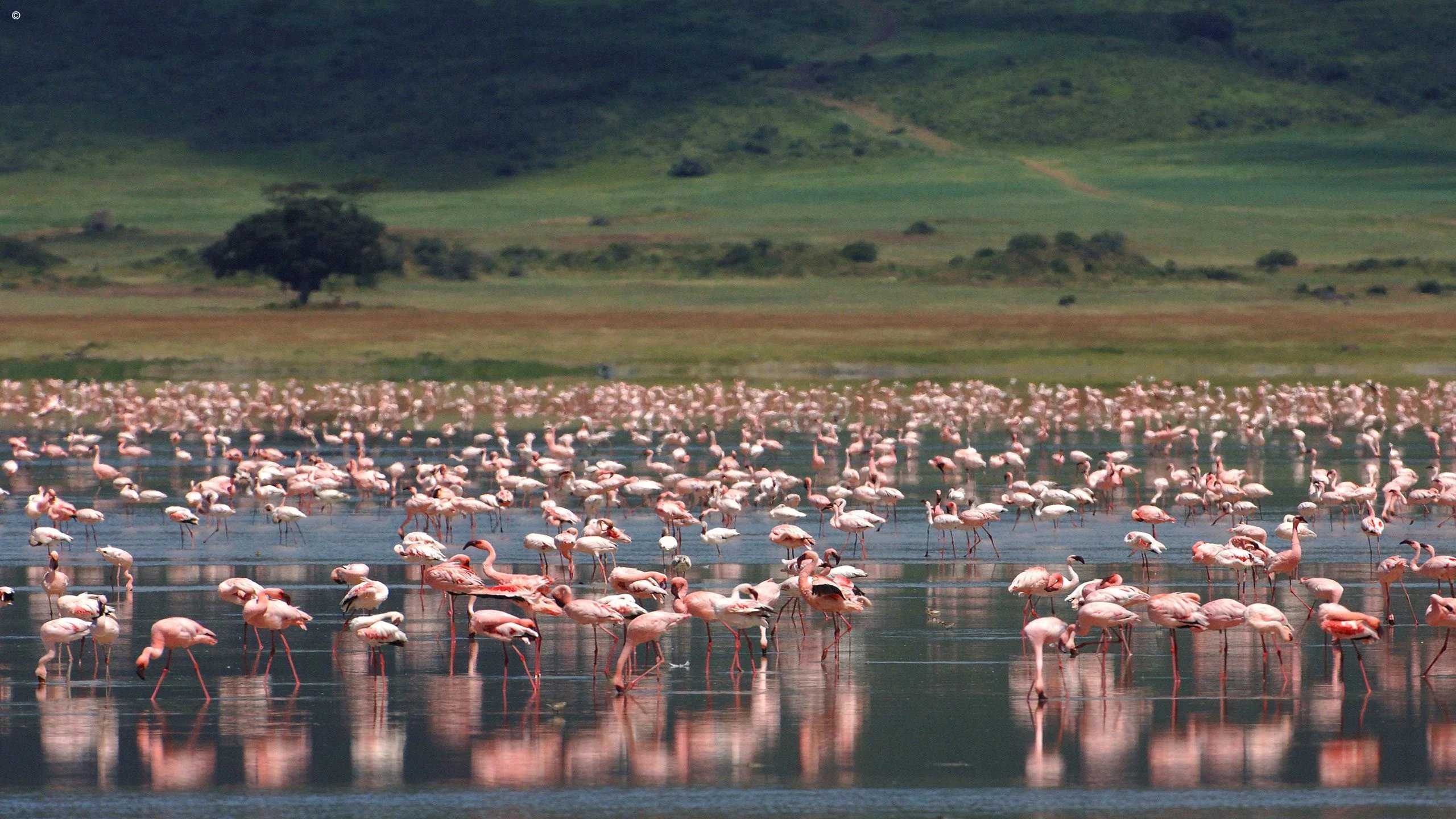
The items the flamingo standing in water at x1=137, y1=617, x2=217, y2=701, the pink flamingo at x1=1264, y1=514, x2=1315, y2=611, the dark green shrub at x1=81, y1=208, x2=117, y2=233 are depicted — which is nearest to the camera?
the flamingo standing in water at x1=137, y1=617, x2=217, y2=701

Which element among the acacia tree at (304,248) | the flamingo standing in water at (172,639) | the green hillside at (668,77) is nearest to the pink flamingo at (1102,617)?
the flamingo standing in water at (172,639)

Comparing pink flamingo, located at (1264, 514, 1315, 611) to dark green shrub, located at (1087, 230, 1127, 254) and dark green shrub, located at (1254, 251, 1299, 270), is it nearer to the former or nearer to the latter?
dark green shrub, located at (1254, 251, 1299, 270)

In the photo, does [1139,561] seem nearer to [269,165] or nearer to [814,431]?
[814,431]

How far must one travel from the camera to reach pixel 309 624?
15164 mm

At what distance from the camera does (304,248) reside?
70.5m

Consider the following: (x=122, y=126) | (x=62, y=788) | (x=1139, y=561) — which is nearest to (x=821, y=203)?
(x=122, y=126)

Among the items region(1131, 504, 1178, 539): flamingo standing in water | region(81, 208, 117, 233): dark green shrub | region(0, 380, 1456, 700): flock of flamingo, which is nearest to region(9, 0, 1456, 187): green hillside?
region(81, 208, 117, 233): dark green shrub

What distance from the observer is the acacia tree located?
231 feet

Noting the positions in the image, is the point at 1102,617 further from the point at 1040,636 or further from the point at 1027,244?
the point at 1027,244

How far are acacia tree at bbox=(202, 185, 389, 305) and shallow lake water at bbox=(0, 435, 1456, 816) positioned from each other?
53887 mm

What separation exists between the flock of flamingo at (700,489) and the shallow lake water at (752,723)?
0.85ft

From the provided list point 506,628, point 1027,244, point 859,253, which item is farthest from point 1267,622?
point 859,253

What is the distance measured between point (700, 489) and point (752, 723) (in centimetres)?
1136

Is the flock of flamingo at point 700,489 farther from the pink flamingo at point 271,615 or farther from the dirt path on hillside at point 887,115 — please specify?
the dirt path on hillside at point 887,115
